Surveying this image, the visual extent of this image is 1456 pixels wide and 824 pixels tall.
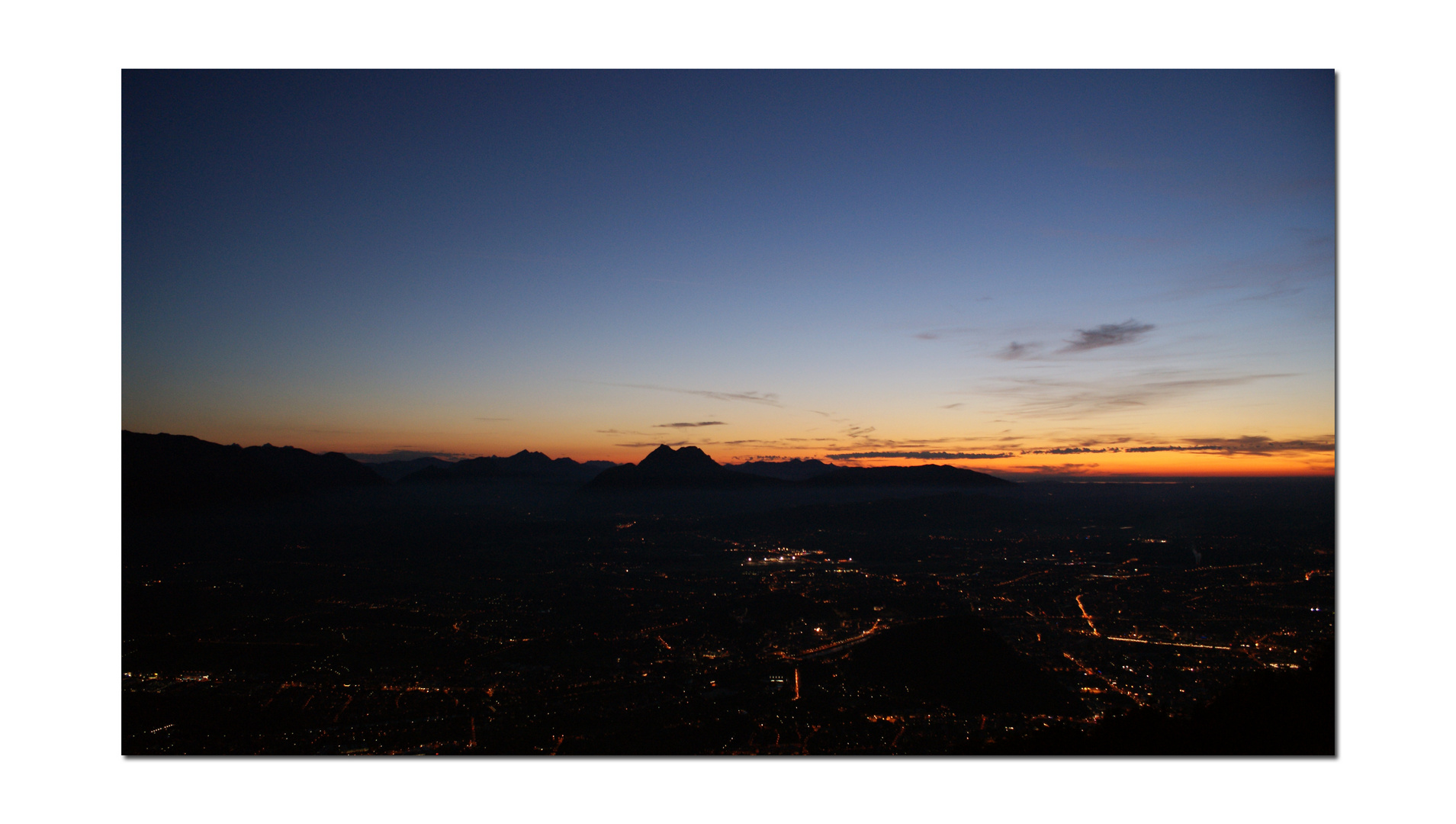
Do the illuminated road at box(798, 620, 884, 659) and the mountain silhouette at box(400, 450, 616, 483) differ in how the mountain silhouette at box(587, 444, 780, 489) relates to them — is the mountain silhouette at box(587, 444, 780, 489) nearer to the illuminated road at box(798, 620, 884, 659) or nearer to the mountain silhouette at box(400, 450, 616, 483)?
the mountain silhouette at box(400, 450, 616, 483)

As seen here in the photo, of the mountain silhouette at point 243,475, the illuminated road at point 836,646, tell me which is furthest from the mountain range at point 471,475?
the illuminated road at point 836,646

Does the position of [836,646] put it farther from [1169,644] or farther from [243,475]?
[243,475]

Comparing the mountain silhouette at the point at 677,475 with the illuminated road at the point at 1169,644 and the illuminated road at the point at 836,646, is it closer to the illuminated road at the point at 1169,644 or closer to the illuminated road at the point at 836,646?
the illuminated road at the point at 836,646

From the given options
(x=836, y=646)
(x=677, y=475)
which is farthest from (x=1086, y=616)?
(x=677, y=475)

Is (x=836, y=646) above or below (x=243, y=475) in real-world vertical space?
below

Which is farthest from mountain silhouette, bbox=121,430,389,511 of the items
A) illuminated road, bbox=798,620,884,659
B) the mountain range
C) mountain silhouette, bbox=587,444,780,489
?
mountain silhouette, bbox=587,444,780,489
